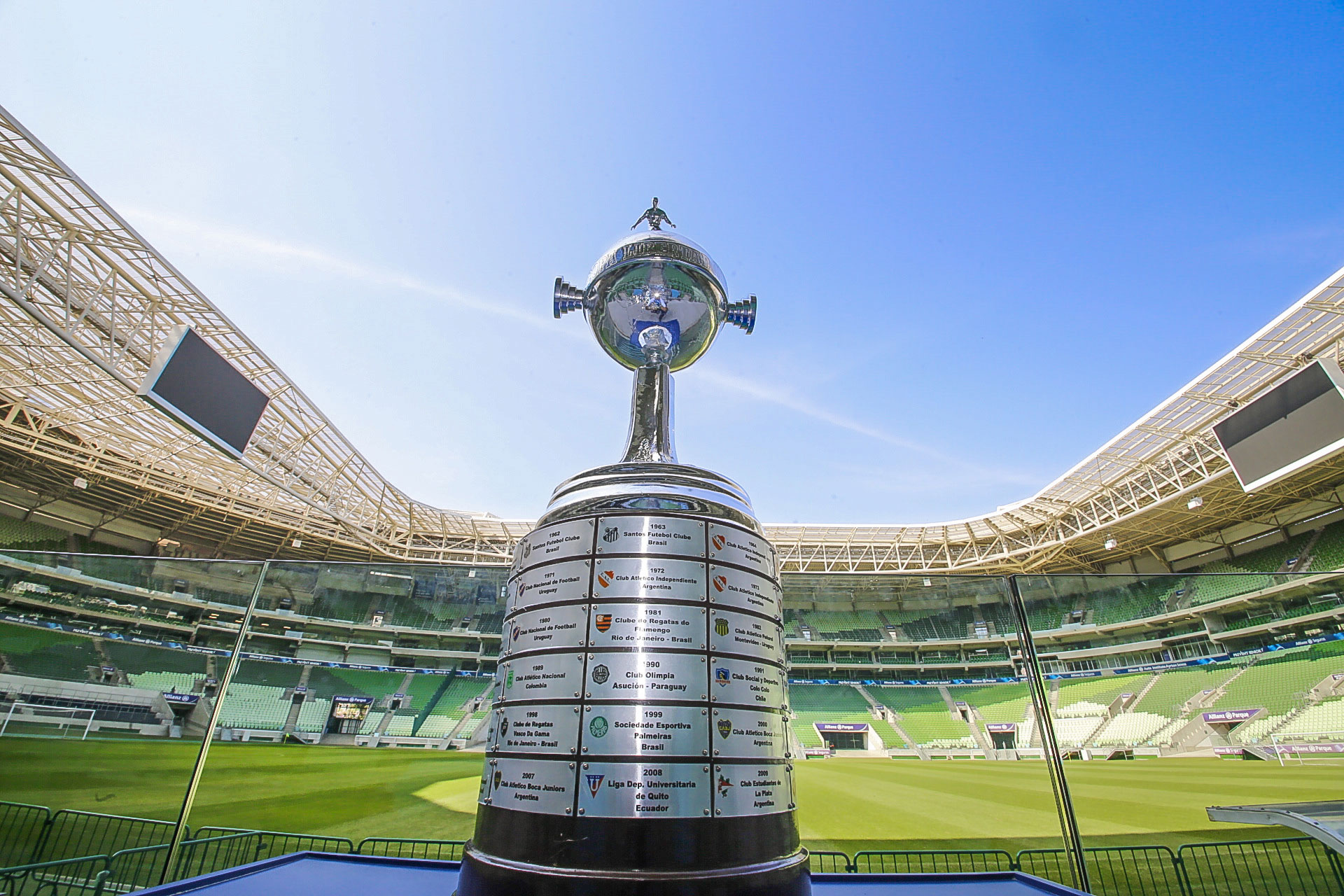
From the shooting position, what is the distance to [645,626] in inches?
59.1

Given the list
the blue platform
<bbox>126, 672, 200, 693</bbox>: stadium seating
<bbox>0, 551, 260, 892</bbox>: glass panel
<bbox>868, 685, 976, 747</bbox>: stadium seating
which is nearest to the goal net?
<bbox>0, 551, 260, 892</bbox>: glass panel

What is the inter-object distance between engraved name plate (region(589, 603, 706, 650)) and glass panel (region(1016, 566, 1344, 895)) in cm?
253

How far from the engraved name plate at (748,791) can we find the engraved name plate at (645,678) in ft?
0.66

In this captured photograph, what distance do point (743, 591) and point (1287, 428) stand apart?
1832cm

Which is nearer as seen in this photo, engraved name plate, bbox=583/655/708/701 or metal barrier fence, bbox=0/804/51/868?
engraved name plate, bbox=583/655/708/701

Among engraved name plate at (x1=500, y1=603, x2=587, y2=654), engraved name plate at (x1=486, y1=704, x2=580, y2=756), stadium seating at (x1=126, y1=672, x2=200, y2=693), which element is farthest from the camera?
stadium seating at (x1=126, y1=672, x2=200, y2=693)

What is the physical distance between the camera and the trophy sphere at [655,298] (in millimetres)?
2096

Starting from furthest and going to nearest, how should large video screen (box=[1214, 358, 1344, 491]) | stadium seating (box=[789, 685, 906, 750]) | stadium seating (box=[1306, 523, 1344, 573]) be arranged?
stadium seating (box=[1306, 523, 1344, 573]) → large video screen (box=[1214, 358, 1344, 491]) → stadium seating (box=[789, 685, 906, 750])

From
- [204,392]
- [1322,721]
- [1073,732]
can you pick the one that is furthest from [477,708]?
[204,392]

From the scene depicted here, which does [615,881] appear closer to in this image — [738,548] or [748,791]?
[748,791]

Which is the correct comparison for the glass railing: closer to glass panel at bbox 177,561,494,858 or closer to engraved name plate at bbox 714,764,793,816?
glass panel at bbox 177,561,494,858

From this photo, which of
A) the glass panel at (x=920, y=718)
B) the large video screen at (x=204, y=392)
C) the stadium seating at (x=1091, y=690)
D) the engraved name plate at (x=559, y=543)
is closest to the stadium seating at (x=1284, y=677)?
the stadium seating at (x=1091, y=690)

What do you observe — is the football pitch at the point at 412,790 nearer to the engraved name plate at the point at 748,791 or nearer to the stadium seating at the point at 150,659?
the stadium seating at the point at 150,659

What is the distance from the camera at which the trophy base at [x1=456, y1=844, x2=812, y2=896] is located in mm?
1218
